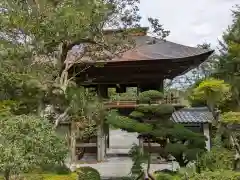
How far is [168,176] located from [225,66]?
567 centimetres

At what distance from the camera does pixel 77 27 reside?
7562 mm

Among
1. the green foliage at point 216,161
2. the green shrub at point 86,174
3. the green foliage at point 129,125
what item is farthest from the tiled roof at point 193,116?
the green shrub at point 86,174

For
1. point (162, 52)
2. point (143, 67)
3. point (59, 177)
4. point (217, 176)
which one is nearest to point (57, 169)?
point (59, 177)

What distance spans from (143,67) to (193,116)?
302 cm

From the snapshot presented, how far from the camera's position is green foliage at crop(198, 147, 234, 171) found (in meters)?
8.45

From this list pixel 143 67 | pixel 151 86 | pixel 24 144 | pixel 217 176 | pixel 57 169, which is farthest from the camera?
pixel 151 86

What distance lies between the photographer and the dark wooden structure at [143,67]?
42.2 feet

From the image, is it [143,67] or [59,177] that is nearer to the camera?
[59,177]

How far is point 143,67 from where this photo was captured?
A: 13438 mm

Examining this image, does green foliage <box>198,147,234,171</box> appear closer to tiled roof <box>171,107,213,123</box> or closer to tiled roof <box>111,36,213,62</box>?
tiled roof <box>111,36,213,62</box>

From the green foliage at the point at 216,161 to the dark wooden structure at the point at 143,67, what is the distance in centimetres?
463

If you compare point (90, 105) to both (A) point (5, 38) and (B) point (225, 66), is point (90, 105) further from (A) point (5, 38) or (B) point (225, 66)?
(B) point (225, 66)

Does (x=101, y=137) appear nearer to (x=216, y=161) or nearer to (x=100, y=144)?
(x=100, y=144)

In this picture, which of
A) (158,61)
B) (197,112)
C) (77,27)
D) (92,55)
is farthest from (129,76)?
(77,27)
